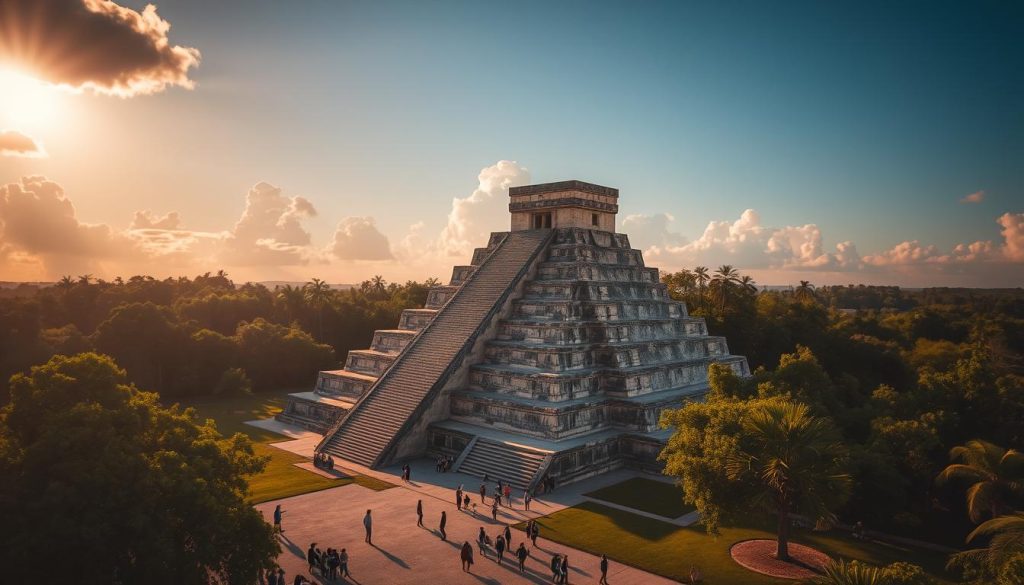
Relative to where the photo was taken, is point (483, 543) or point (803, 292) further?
point (803, 292)

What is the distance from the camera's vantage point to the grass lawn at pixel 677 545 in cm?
2092

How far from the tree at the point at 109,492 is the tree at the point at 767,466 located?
45.1 ft

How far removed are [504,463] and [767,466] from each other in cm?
1388

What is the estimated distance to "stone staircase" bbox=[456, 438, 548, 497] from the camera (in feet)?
97.3

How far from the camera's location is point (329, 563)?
779 inches

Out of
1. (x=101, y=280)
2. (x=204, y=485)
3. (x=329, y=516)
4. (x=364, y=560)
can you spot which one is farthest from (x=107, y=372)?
(x=101, y=280)

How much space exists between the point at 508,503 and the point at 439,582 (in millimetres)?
7622

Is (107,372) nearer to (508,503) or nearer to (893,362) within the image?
(508,503)

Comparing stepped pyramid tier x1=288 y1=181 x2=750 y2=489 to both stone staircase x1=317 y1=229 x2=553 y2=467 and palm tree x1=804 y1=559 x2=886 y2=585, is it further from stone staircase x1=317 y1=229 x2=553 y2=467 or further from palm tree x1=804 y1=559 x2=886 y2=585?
palm tree x1=804 y1=559 x2=886 y2=585

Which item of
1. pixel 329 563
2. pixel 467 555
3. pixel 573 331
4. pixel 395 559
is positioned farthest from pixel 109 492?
pixel 573 331

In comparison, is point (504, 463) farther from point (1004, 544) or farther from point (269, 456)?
point (1004, 544)

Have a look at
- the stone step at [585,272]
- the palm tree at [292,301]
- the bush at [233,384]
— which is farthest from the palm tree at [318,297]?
the stone step at [585,272]

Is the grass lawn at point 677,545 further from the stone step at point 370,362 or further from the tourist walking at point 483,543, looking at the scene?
the stone step at point 370,362

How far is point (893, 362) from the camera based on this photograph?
5559cm
